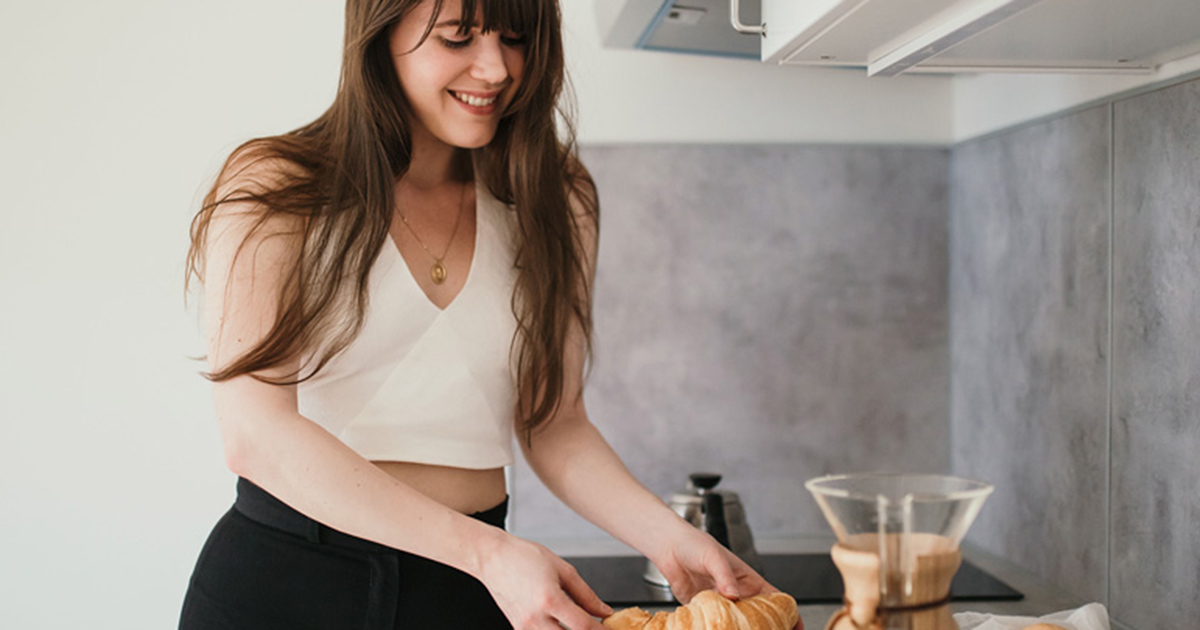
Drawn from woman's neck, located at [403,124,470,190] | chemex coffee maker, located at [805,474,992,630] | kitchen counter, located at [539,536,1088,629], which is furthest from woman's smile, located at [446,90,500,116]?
kitchen counter, located at [539,536,1088,629]

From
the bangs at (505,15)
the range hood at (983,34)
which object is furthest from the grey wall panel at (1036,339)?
the bangs at (505,15)

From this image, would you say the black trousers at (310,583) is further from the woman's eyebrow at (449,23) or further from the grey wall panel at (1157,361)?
the grey wall panel at (1157,361)

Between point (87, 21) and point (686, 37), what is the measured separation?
3.52 ft

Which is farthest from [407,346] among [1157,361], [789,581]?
[1157,361]

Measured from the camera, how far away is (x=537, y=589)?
86cm

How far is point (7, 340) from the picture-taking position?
2.00 metres

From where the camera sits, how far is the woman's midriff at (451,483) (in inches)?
44.7

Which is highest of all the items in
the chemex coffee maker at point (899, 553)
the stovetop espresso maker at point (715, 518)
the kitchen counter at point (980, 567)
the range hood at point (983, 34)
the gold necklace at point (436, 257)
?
the range hood at point (983, 34)

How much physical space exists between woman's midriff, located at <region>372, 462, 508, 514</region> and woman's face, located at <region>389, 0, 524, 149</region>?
33 cm

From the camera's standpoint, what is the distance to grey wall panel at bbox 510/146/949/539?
198 centimetres

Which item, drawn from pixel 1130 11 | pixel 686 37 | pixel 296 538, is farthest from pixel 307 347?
pixel 686 37

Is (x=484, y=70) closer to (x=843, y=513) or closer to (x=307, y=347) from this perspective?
(x=307, y=347)

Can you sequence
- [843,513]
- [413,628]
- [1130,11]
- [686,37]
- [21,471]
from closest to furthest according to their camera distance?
1. [843,513]
2. [1130,11]
3. [413,628]
4. [686,37]
5. [21,471]

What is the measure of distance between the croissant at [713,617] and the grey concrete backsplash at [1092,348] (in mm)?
587
